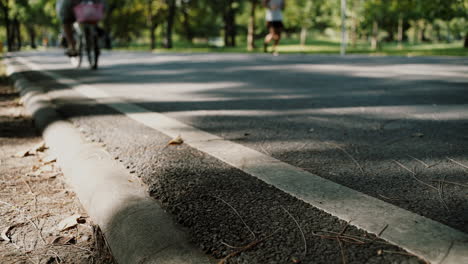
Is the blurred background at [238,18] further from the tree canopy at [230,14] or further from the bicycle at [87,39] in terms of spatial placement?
the bicycle at [87,39]

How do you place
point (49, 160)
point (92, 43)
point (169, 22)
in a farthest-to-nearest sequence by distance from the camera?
point (169, 22) < point (92, 43) < point (49, 160)

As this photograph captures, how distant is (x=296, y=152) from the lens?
8.39 ft

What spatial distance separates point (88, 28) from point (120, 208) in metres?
7.89

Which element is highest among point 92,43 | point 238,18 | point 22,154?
point 238,18

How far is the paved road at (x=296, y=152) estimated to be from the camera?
1.52 metres

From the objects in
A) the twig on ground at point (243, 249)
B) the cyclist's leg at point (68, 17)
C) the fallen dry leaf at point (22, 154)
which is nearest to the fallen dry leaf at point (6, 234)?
the twig on ground at point (243, 249)

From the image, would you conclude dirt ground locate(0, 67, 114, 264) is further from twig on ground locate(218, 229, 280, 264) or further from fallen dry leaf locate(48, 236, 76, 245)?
twig on ground locate(218, 229, 280, 264)

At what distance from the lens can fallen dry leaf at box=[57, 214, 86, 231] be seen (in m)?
1.91

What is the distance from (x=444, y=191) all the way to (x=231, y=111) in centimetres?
242

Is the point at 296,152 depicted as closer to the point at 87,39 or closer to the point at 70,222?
the point at 70,222

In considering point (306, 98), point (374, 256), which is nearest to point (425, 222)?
point (374, 256)

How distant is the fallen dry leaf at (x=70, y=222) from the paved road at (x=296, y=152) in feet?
1.10

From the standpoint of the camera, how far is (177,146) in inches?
105

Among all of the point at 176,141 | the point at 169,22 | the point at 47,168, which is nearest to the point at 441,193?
the point at 176,141
